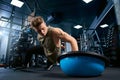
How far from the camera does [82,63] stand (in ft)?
3.87

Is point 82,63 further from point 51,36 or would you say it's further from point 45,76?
point 51,36

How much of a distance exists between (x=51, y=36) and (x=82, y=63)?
0.57 metres

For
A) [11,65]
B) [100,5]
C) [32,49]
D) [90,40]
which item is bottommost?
[11,65]

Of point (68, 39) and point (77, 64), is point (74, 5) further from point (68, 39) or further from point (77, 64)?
point (77, 64)

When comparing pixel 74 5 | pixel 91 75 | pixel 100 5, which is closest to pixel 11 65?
pixel 91 75

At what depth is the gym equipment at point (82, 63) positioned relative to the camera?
46.1 inches

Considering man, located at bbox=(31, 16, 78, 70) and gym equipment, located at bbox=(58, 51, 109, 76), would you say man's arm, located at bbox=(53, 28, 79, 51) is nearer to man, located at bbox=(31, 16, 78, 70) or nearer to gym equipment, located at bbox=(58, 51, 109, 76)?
man, located at bbox=(31, 16, 78, 70)

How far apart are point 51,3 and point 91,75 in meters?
4.16

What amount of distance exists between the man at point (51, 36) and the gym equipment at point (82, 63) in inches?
10.7

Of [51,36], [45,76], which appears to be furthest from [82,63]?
[51,36]

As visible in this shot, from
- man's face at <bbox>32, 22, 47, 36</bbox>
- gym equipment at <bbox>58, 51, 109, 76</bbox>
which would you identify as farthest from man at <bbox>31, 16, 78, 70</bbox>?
gym equipment at <bbox>58, 51, 109, 76</bbox>

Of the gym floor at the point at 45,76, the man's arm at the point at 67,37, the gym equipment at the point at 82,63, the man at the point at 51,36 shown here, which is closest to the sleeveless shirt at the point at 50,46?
the man at the point at 51,36

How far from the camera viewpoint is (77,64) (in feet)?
3.89

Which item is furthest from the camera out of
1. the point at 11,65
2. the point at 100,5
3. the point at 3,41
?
the point at 3,41
